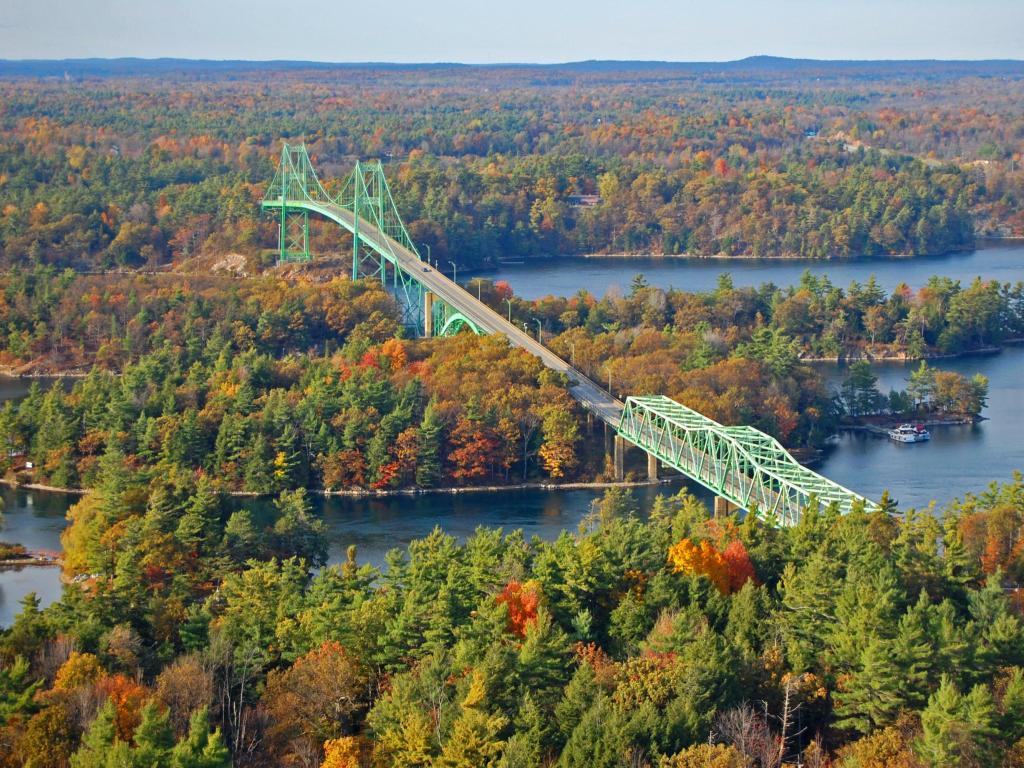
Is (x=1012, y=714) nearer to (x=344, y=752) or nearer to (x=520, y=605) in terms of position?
(x=520, y=605)

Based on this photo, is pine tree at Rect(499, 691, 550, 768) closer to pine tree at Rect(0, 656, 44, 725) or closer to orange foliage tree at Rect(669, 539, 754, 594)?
orange foliage tree at Rect(669, 539, 754, 594)

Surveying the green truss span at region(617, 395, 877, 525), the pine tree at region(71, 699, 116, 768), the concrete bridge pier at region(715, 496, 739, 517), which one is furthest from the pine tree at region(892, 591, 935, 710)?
the concrete bridge pier at region(715, 496, 739, 517)

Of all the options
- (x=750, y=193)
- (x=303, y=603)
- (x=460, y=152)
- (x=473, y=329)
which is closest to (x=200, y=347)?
(x=473, y=329)

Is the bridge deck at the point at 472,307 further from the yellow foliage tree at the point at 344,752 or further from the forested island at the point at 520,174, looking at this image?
the yellow foliage tree at the point at 344,752

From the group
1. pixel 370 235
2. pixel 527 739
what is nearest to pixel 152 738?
pixel 527 739

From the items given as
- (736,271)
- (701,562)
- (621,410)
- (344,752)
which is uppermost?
(701,562)

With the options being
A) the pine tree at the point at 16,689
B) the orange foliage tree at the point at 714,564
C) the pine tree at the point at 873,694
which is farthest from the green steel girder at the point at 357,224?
the pine tree at the point at 873,694

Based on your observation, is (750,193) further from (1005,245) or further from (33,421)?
(33,421)
